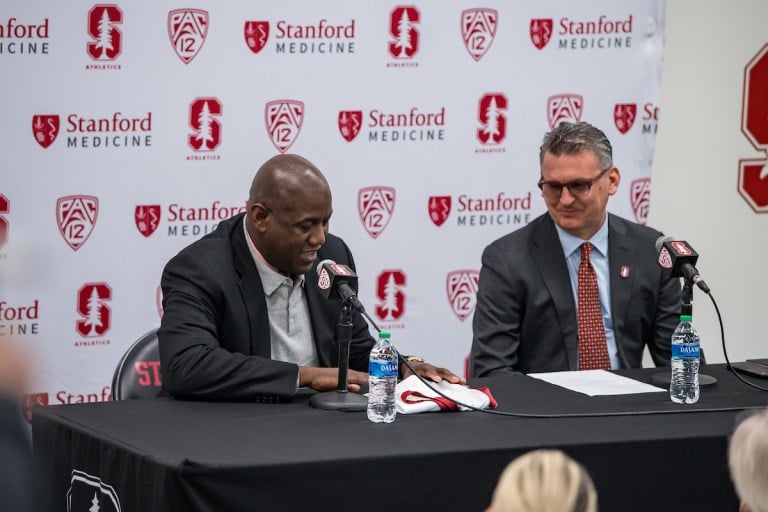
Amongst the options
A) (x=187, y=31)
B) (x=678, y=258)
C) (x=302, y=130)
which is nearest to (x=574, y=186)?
(x=678, y=258)

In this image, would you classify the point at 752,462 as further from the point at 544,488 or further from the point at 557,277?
the point at 557,277

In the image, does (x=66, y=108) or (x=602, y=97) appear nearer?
(x=66, y=108)

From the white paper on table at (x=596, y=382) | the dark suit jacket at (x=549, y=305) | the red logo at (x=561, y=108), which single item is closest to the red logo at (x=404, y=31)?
the red logo at (x=561, y=108)

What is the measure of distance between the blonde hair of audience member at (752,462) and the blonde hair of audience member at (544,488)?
458 mm

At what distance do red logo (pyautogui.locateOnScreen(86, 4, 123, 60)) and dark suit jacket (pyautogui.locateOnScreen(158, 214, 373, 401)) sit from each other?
4.36ft

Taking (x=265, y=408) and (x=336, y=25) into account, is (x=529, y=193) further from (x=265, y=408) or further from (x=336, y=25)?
(x=265, y=408)

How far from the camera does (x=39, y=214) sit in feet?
15.0

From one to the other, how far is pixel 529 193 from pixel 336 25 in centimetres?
110

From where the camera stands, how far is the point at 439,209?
16.7 feet

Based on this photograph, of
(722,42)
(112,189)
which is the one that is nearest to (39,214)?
(112,189)

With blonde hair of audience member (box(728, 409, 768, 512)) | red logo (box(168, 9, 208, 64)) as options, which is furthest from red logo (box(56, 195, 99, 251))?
blonde hair of audience member (box(728, 409, 768, 512))

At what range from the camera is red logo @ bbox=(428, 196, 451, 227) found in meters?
5.07

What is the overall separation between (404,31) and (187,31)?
91 centimetres

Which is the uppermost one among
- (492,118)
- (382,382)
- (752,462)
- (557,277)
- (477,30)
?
(477,30)
